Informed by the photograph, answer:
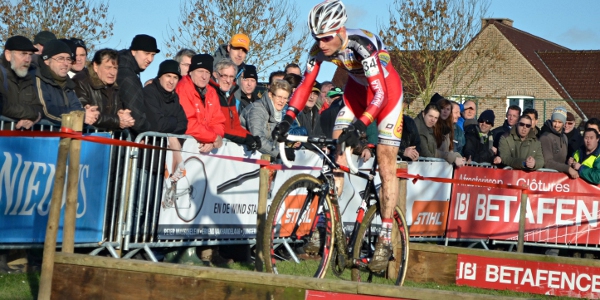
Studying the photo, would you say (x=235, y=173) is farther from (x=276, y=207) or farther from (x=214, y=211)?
(x=276, y=207)

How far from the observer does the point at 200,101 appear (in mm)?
10648

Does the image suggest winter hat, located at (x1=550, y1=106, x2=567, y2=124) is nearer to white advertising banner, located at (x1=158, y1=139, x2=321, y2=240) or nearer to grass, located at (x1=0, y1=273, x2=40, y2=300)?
white advertising banner, located at (x1=158, y1=139, x2=321, y2=240)

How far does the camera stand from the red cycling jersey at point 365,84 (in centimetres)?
769

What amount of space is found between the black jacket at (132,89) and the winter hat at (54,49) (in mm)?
912

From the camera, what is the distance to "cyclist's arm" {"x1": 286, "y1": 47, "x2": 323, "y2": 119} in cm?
768

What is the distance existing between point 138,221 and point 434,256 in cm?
358

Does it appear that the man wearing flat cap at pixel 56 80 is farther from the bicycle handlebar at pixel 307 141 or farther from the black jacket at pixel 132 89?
the bicycle handlebar at pixel 307 141

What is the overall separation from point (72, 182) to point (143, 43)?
12.7 ft

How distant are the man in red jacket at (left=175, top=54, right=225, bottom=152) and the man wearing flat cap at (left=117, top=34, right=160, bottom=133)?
503 mm

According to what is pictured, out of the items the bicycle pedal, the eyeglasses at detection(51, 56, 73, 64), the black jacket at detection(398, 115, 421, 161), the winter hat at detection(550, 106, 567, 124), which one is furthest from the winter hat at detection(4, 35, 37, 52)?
the winter hat at detection(550, 106, 567, 124)

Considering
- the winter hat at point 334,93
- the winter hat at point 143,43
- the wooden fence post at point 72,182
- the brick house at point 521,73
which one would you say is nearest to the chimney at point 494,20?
the brick house at point 521,73

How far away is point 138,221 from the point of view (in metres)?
9.14

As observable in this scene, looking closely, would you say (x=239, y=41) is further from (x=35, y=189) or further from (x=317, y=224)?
(x=317, y=224)

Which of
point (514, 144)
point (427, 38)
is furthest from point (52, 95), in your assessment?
point (427, 38)
